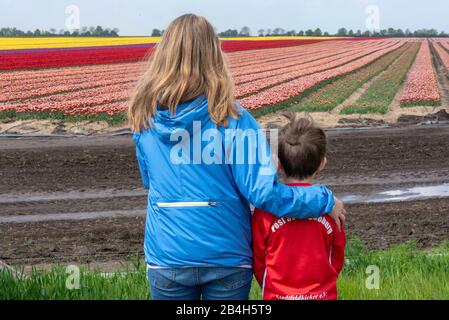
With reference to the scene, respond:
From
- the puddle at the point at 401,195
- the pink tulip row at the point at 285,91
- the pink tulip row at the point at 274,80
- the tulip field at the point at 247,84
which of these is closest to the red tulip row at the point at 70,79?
the tulip field at the point at 247,84

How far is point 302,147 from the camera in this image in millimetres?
3367

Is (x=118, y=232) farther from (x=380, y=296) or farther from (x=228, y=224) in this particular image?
(x=228, y=224)

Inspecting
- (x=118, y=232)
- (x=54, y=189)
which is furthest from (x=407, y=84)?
(x=118, y=232)

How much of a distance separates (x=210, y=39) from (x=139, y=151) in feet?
1.90

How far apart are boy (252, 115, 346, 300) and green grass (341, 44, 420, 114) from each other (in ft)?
55.2

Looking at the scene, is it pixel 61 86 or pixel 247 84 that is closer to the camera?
pixel 61 86

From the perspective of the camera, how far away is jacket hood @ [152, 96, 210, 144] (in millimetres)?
3238

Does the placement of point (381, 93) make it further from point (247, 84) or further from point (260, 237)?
point (260, 237)

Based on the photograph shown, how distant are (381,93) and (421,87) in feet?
4.96

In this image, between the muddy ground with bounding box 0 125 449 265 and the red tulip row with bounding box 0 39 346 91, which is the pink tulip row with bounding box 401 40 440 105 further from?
the red tulip row with bounding box 0 39 346 91

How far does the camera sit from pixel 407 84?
28.2 m

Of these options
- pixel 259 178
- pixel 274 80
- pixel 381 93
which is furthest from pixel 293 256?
pixel 274 80

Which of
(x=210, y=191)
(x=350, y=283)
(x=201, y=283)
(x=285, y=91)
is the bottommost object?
(x=285, y=91)

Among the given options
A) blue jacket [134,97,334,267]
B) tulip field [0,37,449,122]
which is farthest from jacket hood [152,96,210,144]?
tulip field [0,37,449,122]
